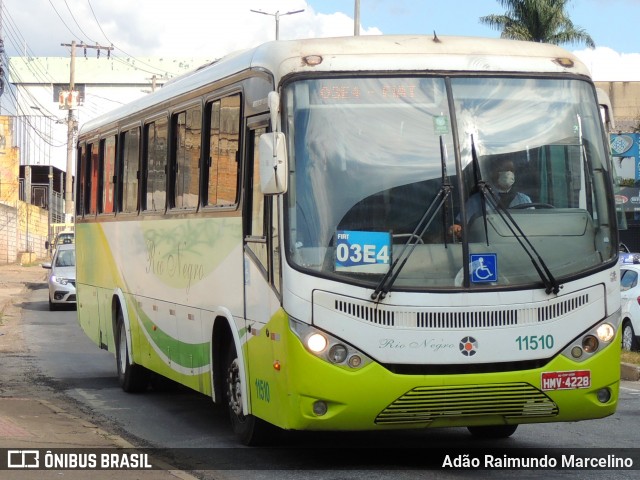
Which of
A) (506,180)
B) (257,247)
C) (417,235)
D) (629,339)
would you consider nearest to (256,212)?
(257,247)

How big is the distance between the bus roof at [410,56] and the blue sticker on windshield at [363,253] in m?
1.23

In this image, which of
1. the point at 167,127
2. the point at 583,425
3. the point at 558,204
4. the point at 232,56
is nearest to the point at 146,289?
the point at 167,127

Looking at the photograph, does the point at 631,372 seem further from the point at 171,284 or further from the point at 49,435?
the point at 49,435

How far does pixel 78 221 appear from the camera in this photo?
17406mm

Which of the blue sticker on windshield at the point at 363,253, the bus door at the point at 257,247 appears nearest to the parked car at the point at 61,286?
the bus door at the point at 257,247

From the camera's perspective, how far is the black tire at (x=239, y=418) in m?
9.55

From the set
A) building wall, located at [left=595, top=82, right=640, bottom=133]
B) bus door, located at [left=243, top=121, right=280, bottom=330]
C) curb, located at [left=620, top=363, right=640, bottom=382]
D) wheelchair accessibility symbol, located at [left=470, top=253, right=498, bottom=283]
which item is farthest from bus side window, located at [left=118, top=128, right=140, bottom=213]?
building wall, located at [left=595, top=82, right=640, bottom=133]

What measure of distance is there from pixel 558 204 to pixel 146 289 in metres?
5.65

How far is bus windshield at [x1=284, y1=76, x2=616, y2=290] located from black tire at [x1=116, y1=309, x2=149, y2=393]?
618cm

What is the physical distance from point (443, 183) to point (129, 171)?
6.35 metres

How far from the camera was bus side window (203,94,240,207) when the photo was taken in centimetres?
983

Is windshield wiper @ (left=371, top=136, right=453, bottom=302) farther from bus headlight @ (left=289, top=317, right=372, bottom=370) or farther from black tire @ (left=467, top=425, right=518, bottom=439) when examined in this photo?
black tire @ (left=467, top=425, right=518, bottom=439)

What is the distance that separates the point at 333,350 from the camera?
8.09 m

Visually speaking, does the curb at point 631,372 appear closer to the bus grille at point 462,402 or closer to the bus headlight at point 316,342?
the bus grille at point 462,402
